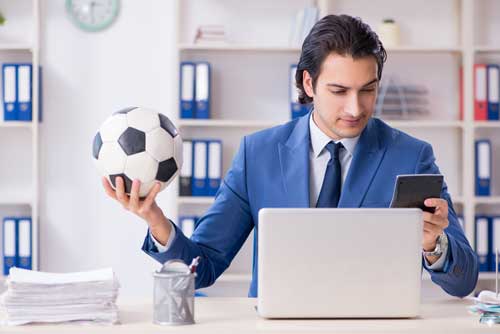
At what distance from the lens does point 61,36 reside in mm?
4465

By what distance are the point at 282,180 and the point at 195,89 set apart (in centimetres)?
201

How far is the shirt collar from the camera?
2.34 meters

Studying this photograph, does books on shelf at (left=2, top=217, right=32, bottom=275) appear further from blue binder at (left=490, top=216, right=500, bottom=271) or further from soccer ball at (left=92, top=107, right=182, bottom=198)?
soccer ball at (left=92, top=107, right=182, bottom=198)

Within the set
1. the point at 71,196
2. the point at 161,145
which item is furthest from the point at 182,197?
the point at 161,145

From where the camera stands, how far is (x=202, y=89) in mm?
4262

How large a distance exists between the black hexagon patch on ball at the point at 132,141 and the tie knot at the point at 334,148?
23.9 inches

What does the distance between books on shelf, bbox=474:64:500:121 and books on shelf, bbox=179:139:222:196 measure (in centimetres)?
129

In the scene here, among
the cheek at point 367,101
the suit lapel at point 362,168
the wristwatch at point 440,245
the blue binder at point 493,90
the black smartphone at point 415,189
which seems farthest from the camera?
the blue binder at point 493,90

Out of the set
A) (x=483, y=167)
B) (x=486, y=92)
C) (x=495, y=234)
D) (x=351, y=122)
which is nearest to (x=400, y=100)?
(x=486, y=92)

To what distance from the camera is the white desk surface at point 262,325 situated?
1.65 metres

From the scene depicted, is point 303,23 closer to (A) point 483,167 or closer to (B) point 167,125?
(A) point 483,167

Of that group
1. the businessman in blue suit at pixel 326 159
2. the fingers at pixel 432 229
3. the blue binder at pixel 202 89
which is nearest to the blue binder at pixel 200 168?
the blue binder at pixel 202 89

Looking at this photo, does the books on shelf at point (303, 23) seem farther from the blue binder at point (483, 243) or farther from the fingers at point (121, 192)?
the fingers at point (121, 192)

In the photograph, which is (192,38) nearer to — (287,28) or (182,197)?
(287,28)
